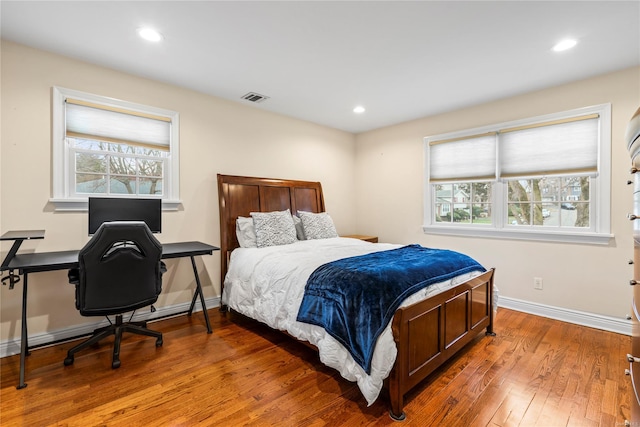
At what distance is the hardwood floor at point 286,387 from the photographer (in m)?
1.77

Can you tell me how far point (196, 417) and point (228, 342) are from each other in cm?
98

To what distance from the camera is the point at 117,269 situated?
2270 mm

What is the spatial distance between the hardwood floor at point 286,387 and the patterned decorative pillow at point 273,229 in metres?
1.05

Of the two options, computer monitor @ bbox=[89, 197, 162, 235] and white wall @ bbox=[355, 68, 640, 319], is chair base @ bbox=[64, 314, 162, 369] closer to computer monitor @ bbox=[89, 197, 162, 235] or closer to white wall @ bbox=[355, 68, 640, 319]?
computer monitor @ bbox=[89, 197, 162, 235]

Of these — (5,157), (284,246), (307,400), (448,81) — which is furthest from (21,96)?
(448,81)

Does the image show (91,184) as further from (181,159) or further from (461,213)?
(461,213)

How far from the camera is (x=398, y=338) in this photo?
1.77m

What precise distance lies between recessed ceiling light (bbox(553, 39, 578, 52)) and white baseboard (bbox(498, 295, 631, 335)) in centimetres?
256

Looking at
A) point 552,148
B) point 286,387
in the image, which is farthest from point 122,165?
point 552,148

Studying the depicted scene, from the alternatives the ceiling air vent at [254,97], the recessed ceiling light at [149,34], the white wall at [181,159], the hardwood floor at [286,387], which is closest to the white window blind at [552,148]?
the hardwood floor at [286,387]

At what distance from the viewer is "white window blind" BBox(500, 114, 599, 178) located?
3.13m

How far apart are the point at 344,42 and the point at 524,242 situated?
117 inches

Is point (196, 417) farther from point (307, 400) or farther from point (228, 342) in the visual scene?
point (228, 342)

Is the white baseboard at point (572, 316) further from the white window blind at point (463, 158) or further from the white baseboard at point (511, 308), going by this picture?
the white window blind at point (463, 158)
